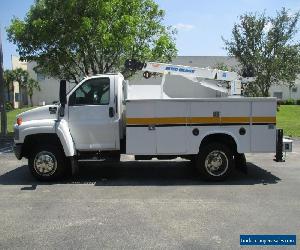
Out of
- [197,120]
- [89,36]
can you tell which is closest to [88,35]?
[89,36]

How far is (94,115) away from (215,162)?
280cm

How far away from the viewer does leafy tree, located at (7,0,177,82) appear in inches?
655

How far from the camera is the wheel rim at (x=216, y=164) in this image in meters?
9.39

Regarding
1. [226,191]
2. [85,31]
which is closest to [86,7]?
[85,31]

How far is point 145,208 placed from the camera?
7316mm

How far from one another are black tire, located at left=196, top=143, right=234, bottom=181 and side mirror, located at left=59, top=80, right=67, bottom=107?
10.2 ft

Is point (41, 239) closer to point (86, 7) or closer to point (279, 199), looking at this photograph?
point (279, 199)

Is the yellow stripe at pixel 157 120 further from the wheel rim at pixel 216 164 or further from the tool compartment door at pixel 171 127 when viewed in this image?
the wheel rim at pixel 216 164

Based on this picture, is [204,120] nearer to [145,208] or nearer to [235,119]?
[235,119]

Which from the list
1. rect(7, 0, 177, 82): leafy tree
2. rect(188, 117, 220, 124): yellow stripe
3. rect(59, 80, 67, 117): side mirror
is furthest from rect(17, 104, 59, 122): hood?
rect(7, 0, 177, 82): leafy tree

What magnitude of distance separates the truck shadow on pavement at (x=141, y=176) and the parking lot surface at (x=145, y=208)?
0.07 feet

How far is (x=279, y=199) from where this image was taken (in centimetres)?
788

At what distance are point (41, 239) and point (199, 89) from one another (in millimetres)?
5721

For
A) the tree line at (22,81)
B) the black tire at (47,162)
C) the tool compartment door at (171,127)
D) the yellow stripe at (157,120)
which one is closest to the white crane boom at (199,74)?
the tool compartment door at (171,127)
